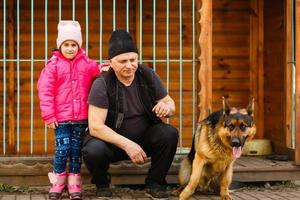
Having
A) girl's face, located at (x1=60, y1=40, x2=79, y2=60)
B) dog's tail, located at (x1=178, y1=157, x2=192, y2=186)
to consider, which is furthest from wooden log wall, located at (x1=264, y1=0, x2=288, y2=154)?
girl's face, located at (x1=60, y1=40, x2=79, y2=60)

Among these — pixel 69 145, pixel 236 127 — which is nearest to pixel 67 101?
pixel 69 145

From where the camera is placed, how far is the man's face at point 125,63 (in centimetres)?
575

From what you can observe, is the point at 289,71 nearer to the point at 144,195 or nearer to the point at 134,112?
the point at 134,112

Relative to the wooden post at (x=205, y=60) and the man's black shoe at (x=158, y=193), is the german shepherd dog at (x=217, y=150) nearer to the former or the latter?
the man's black shoe at (x=158, y=193)

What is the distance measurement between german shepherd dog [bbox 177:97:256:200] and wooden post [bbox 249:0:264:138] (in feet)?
A: 8.58

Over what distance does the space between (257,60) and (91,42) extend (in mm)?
2394

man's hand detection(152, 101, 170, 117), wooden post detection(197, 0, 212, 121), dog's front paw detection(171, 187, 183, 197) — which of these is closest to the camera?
man's hand detection(152, 101, 170, 117)

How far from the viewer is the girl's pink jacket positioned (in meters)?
5.71

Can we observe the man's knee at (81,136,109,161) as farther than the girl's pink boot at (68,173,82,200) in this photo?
No

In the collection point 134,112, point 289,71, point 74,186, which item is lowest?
point 74,186

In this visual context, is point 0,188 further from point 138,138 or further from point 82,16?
point 82,16

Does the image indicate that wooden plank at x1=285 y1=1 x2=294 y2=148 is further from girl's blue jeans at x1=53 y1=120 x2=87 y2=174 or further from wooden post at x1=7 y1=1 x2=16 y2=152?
wooden post at x1=7 y1=1 x2=16 y2=152

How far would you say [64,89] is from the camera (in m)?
5.82

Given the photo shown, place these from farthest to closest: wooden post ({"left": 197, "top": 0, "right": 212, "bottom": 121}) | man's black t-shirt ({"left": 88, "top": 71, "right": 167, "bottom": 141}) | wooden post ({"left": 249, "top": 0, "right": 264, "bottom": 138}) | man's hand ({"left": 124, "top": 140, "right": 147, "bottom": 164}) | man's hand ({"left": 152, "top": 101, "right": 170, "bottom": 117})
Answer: wooden post ({"left": 249, "top": 0, "right": 264, "bottom": 138}), wooden post ({"left": 197, "top": 0, "right": 212, "bottom": 121}), man's black t-shirt ({"left": 88, "top": 71, "right": 167, "bottom": 141}), man's hand ({"left": 152, "top": 101, "right": 170, "bottom": 117}), man's hand ({"left": 124, "top": 140, "right": 147, "bottom": 164})
